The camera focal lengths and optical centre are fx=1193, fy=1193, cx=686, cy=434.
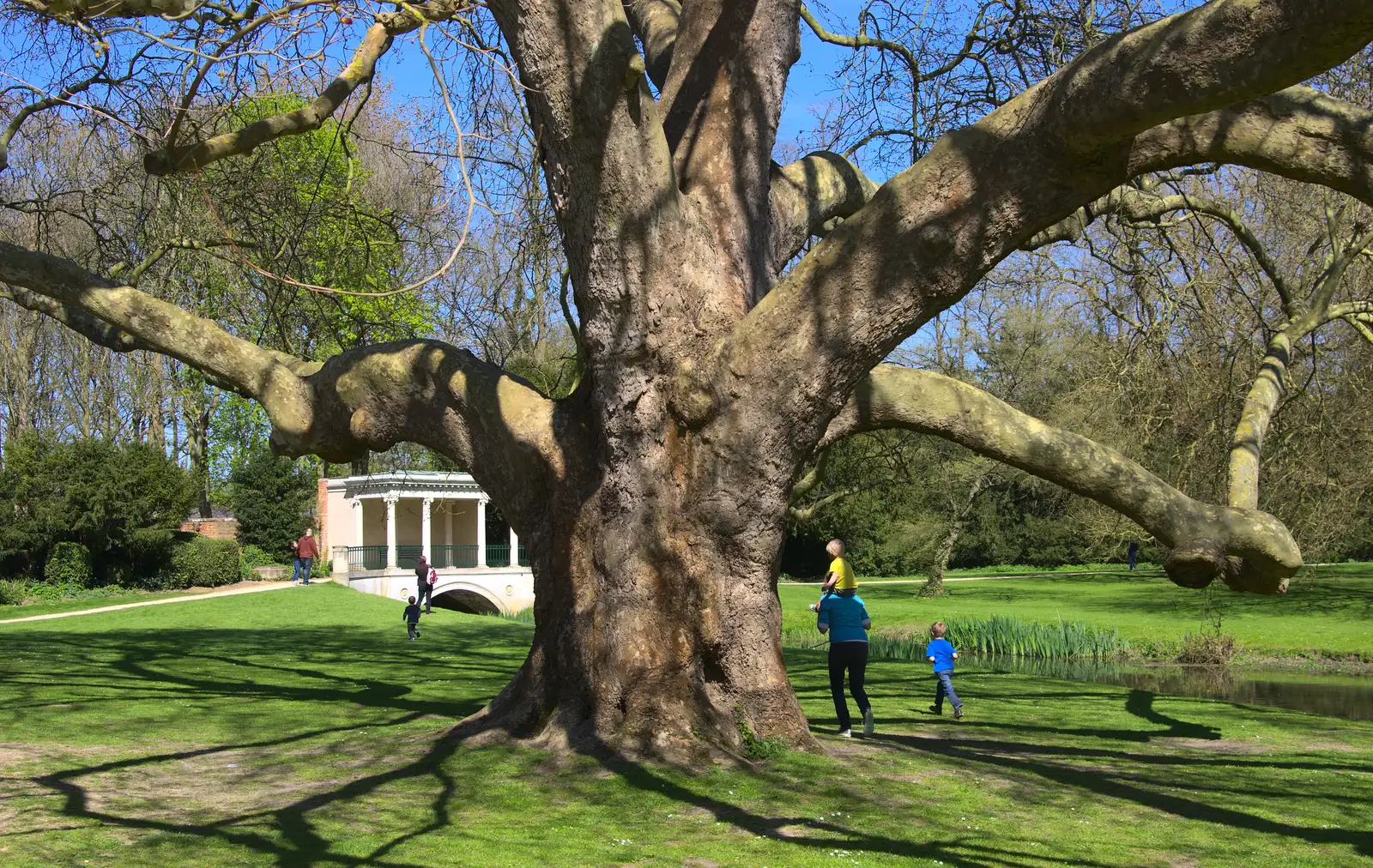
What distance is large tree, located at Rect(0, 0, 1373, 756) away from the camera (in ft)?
23.0

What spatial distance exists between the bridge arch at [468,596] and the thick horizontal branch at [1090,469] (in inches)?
1233

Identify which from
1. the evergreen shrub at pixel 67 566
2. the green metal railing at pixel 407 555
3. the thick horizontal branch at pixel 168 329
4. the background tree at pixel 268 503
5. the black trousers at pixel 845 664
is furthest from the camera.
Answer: the green metal railing at pixel 407 555

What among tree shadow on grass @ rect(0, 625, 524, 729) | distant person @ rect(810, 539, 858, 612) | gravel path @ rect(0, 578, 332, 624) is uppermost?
distant person @ rect(810, 539, 858, 612)

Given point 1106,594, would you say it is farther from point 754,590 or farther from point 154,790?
point 154,790

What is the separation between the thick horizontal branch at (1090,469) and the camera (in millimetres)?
7688

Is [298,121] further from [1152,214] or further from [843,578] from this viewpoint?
[1152,214]

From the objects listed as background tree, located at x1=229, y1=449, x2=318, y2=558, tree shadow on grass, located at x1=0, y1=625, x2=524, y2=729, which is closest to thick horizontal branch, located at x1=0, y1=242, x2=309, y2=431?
tree shadow on grass, located at x1=0, y1=625, x2=524, y2=729

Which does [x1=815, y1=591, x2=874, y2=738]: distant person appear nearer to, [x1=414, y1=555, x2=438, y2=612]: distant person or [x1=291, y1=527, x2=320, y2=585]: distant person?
[x1=414, y1=555, x2=438, y2=612]: distant person

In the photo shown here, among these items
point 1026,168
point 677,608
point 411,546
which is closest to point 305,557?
point 411,546

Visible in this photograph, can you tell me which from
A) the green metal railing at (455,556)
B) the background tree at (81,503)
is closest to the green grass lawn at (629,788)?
the background tree at (81,503)

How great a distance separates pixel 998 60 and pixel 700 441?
7.13 meters

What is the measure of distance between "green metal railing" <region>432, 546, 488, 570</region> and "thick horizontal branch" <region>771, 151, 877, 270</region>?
109 feet

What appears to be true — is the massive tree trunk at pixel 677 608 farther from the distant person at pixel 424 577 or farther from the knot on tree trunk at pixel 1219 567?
the distant person at pixel 424 577

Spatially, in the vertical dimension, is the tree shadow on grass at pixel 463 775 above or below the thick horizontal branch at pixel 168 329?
below
